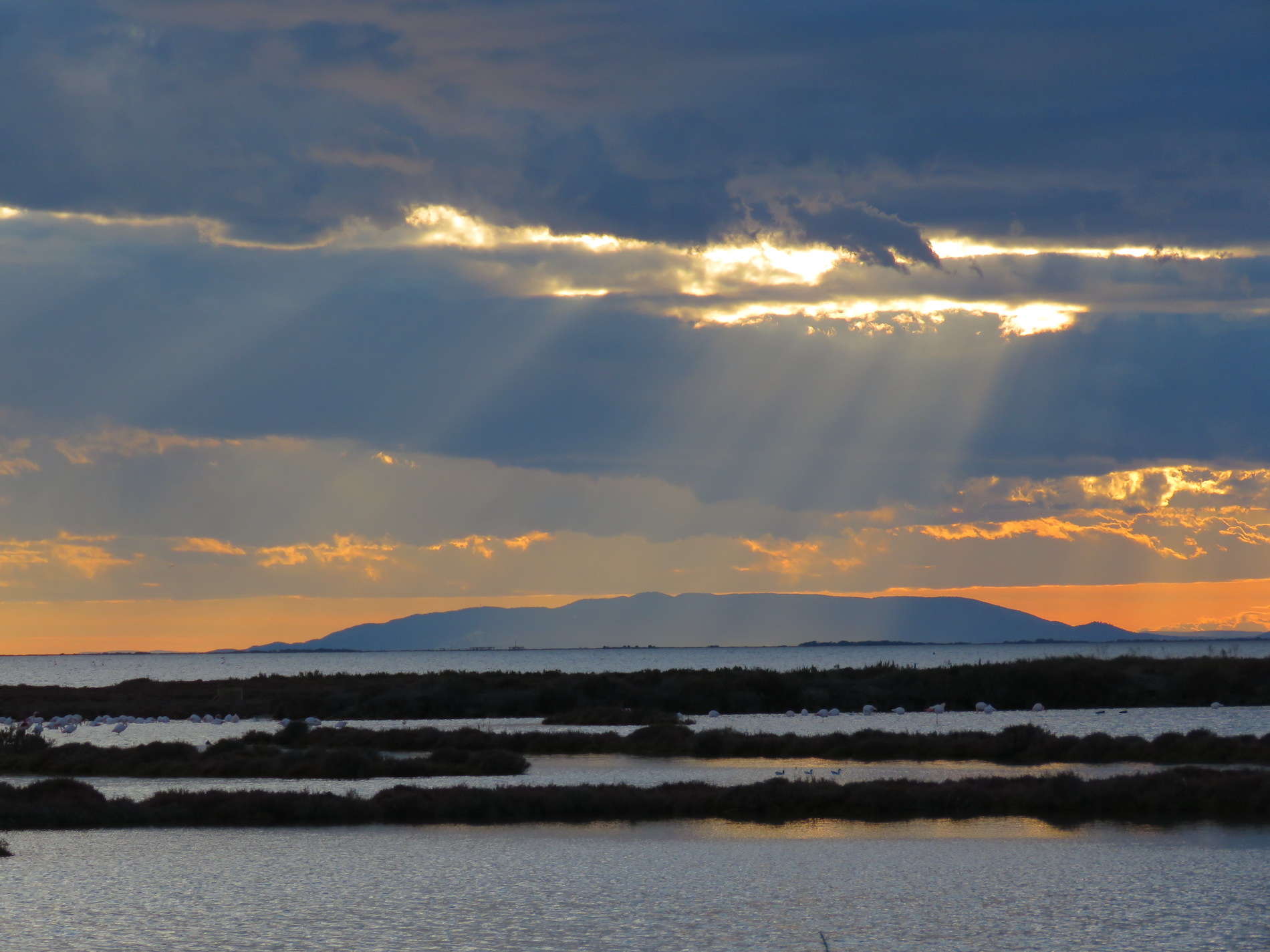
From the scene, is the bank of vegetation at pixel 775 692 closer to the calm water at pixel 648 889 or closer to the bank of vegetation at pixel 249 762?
the bank of vegetation at pixel 249 762

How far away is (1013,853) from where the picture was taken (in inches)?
1068

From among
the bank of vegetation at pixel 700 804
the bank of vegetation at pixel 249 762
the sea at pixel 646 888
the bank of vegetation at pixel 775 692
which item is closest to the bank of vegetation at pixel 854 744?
the bank of vegetation at pixel 249 762

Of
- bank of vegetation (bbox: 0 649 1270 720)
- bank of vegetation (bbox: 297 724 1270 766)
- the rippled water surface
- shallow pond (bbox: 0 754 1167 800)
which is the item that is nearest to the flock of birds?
the rippled water surface

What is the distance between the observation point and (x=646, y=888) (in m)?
24.0

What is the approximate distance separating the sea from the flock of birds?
34.7 metres

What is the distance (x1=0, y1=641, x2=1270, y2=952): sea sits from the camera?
20219 millimetres

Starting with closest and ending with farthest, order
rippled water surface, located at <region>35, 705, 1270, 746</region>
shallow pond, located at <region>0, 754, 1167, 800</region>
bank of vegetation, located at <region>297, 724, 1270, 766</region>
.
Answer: shallow pond, located at <region>0, 754, 1167, 800</region>
bank of vegetation, located at <region>297, 724, 1270, 766</region>
rippled water surface, located at <region>35, 705, 1270, 746</region>

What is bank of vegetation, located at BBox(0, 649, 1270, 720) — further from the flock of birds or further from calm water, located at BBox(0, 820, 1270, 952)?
calm water, located at BBox(0, 820, 1270, 952)

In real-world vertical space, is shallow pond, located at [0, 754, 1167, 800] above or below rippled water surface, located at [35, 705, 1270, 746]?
below

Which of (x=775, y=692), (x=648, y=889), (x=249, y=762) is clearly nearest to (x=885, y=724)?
(x=775, y=692)

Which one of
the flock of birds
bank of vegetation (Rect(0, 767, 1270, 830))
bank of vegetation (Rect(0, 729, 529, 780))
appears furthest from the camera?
the flock of birds

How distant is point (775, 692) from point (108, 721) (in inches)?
1376

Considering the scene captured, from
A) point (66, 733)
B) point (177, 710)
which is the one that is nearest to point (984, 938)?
point (66, 733)

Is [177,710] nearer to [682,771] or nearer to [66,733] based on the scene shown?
[66,733]
